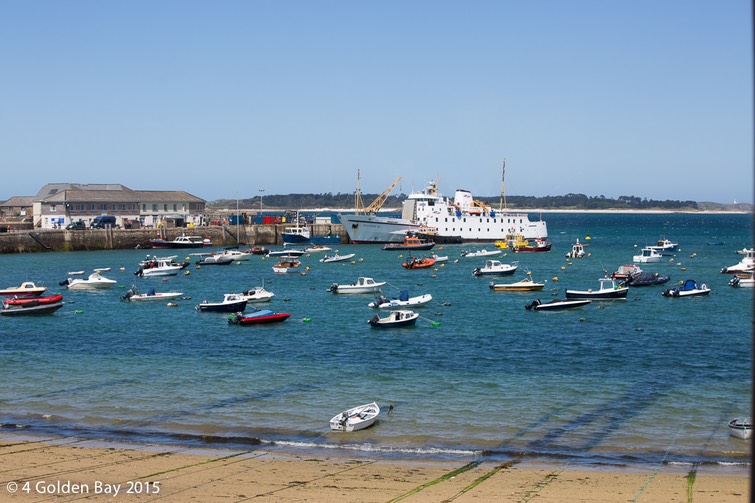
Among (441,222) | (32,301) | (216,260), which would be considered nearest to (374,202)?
(441,222)

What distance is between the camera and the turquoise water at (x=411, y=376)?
2728cm

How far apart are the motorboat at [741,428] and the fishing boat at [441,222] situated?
10223 cm

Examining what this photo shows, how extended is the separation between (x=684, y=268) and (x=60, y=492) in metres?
78.7

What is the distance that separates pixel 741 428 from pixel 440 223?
107551 millimetres

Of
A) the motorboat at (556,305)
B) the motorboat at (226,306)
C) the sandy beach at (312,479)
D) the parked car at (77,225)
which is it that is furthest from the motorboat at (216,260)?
the sandy beach at (312,479)

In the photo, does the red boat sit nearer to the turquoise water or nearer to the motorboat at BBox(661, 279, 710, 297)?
the turquoise water

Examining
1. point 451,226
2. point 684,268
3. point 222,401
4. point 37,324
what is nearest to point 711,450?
point 222,401

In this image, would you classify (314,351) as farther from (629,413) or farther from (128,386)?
(629,413)

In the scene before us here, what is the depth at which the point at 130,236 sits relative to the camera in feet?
387

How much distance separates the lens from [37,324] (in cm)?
5259

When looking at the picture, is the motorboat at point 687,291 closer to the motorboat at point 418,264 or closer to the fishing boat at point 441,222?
the motorboat at point 418,264

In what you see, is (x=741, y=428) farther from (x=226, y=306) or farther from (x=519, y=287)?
(x=519, y=287)

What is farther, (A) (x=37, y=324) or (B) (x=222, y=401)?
(A) (x=37, y=324)

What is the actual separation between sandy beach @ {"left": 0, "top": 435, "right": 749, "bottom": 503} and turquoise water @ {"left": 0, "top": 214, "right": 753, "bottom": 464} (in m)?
1.49
